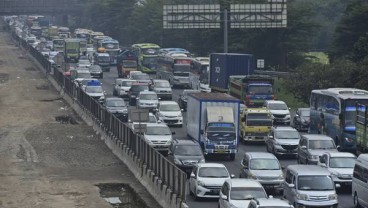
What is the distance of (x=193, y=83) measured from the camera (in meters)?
91.4

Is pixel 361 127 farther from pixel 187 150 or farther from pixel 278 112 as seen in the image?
pixel 278 112

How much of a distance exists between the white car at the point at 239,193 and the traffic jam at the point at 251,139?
0.10 ft

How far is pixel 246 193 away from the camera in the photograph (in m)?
33.8

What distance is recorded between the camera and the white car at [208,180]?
38.6 meters

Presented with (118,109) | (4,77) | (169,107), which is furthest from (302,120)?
(4,77)

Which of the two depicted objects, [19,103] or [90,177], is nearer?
[90,177]

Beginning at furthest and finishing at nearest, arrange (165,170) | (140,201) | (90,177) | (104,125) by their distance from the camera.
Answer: (104,125), (90,177), (140,201), (165,170)

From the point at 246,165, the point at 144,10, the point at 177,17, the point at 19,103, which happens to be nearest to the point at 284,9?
the point at 177,17

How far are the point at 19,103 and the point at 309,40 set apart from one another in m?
35.6

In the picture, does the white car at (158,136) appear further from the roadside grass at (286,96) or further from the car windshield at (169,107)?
the roadside grass at (286,96)

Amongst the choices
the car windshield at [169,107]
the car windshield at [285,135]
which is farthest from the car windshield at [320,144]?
the car windshield at [169,107]

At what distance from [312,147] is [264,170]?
5957 mm

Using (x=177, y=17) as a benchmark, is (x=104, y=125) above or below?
below

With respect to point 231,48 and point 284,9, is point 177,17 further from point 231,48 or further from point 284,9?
point 231,48
